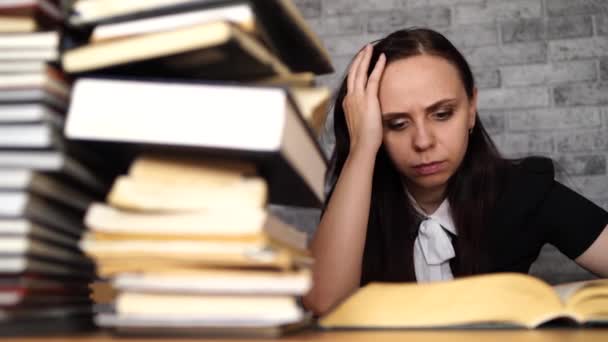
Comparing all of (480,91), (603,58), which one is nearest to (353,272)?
(480,91)

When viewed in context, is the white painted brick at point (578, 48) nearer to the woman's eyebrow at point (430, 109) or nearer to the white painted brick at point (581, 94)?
the white painted brick at point (581, 94)

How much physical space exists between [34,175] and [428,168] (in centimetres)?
83

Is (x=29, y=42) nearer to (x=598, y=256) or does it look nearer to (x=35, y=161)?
(x=35, y=161)

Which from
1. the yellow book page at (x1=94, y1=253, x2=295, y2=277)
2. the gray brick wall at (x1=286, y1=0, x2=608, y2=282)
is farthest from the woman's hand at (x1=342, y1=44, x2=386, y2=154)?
the gray brick wall at (x1=286, y1=0, x2=608, y2=282)

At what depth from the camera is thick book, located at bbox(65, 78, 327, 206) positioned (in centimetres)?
36

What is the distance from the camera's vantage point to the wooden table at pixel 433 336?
37 cm

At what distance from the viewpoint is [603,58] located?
79.0 inches

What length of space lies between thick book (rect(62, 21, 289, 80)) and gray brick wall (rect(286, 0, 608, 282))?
1656 mm

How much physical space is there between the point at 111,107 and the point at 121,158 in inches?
3.6

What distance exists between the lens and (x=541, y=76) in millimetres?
2035

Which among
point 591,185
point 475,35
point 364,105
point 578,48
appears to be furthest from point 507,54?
point 364,105

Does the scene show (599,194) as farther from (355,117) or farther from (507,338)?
(507,338)

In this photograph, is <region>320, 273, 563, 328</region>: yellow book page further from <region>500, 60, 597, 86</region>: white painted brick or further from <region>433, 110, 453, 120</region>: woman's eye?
<region>500, 60, 597, 86</region>: white painted brick

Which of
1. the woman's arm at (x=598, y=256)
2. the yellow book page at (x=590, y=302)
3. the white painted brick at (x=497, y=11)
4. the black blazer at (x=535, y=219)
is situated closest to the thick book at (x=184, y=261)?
the yellow book page at (x=590, y=302)
